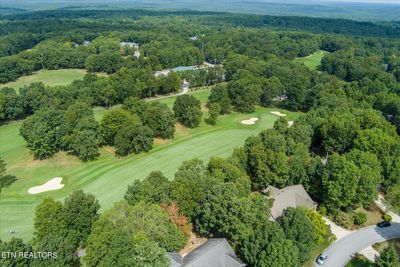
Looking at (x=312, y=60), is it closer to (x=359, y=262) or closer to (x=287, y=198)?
(x=287, y=198)

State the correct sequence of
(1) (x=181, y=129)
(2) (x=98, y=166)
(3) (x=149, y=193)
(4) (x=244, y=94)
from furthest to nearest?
1. (4) (x=244, y=94)
2. (1) (x=181, y=129)
3. (2) (x=98, y=166)
4. (3) (x=149, y=193)

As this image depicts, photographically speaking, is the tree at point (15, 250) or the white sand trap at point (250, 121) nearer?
the tree at point (15, 250)

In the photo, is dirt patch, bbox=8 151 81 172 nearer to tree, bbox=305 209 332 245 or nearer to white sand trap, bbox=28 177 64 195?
white sand trap, bbox=28 177 64 195

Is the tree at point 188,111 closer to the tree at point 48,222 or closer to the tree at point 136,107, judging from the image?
the tree at point 136,107

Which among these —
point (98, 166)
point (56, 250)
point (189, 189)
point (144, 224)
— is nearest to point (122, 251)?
point (144, 224)

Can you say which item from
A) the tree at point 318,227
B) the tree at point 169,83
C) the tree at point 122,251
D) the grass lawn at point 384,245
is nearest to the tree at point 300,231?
the tree at point 318,227

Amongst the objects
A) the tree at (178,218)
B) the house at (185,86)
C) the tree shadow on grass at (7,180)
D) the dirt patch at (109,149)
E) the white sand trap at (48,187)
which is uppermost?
the tree at (178,218)

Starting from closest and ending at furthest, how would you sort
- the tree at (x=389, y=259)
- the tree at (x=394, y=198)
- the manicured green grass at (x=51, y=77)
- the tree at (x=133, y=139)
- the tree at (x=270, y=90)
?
the tree at (x=389, y=259), the tree at (x=394, y=198), the tree at (x=133, y=139), the tree at (x=270, y=90), the manicured green grass at (x=51, y=77)
